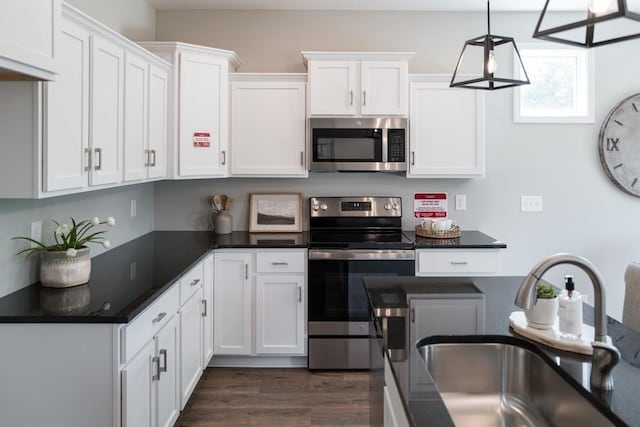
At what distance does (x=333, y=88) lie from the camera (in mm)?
3561

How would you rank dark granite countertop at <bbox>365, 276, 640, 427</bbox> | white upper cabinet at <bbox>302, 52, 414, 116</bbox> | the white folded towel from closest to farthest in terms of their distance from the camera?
dark granite countertop at <bbox>365, 276, 640, 427</bbox> → the white folded towel → white upper cabinet at <bbox>302, 52, 414, 116</bbox>

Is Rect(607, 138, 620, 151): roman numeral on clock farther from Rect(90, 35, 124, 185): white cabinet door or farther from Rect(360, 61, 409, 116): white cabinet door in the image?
Rect(90, 35, 124, 185): white cabinet door

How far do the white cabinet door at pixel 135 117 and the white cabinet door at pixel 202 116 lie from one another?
1.49 ft

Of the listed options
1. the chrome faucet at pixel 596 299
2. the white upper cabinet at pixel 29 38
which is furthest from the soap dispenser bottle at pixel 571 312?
the white upper cabinet at pixel 29 38

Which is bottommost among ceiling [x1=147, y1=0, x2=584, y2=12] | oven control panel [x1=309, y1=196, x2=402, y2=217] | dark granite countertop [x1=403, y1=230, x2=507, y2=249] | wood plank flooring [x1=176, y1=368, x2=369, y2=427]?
wood plank flooring [x1=176, y1=368, x2=369, y2=427]

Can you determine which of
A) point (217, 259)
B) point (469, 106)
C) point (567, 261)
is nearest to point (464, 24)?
point (469, 106)

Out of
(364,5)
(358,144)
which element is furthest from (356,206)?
(364,5)

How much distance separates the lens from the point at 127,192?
3369 mm

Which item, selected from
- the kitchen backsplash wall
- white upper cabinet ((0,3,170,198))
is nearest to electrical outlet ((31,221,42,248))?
the kitchen backsplash wall

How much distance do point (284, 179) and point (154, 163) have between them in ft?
3.85

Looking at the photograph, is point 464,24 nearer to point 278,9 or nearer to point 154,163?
point 278,9

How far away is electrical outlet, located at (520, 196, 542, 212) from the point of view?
3986 millimetres

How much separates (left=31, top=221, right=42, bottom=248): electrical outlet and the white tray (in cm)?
199

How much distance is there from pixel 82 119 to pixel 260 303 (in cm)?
176
